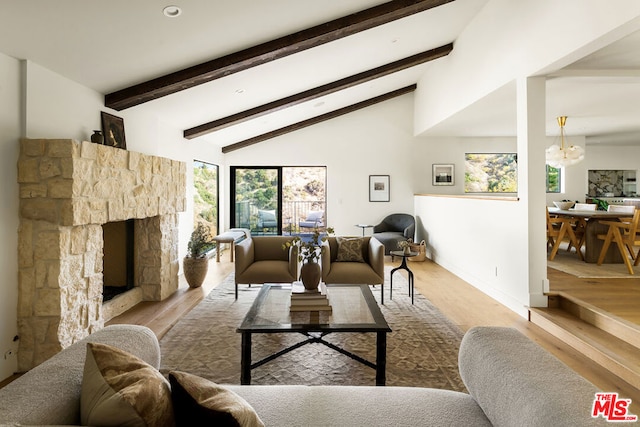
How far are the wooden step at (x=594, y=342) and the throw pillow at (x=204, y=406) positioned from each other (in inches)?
106

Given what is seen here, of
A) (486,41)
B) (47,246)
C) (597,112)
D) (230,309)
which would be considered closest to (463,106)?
(486,41)

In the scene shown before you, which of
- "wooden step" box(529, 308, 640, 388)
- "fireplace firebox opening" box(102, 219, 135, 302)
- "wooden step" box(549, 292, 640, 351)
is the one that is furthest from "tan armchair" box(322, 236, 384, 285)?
"fireplace firebox opening" box(102, 219, 135, 302)

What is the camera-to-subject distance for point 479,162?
815cm

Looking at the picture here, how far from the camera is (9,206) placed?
264 cm

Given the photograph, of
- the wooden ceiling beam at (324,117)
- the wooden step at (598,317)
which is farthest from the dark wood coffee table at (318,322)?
the wooden ceiling beam at (324,117)

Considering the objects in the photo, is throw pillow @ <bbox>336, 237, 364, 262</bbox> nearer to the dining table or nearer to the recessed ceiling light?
the recessed ceiling light

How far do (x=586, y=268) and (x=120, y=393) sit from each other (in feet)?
18.6

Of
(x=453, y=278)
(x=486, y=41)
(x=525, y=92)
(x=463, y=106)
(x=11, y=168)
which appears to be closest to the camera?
(x=11, y=168)

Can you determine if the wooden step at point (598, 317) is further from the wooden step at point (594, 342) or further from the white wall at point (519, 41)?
the white wall at point (519, 41)

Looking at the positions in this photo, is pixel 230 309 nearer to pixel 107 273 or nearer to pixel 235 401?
pixel 107 273

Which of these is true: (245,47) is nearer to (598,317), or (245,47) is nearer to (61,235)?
(61,235)

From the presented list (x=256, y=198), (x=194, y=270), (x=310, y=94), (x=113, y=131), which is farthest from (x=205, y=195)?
(x=113, y=131)

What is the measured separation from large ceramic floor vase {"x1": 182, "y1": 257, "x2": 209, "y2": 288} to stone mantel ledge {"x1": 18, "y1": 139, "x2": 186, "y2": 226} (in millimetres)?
1323

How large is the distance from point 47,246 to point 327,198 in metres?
5.89
